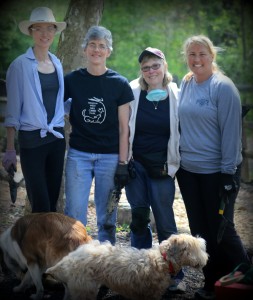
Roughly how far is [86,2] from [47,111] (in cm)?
245

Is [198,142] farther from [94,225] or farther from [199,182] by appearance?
[94,225]

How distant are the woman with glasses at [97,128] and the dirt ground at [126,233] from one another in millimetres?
920

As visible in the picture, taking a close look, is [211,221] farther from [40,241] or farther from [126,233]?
[126,233]

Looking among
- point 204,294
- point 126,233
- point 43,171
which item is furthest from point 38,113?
point 126,233

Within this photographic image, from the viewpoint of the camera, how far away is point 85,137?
4.97 metres

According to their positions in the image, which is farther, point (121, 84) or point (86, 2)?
point (86, 2)

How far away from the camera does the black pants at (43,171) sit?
4.82 metres

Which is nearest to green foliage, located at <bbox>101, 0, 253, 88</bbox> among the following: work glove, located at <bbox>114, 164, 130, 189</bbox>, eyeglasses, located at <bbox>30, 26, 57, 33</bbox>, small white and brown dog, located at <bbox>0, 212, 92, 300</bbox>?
eyeglasses, located at <bbox>30, 26, 57, 33</bbox>

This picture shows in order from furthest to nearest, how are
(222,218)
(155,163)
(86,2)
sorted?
(86,2), (155,163), (222,218)

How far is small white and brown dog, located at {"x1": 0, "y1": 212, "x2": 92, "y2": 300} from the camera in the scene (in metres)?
4.52

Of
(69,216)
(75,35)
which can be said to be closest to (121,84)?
(69,216)

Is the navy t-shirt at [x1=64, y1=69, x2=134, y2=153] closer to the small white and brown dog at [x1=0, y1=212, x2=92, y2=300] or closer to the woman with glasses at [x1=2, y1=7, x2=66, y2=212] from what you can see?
the woman with glasses at [x1=2, y1=7, x2=66, y2=212]

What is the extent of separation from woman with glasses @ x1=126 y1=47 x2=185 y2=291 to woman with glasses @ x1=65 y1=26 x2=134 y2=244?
13 cm

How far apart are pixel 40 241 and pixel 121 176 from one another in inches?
39.7
